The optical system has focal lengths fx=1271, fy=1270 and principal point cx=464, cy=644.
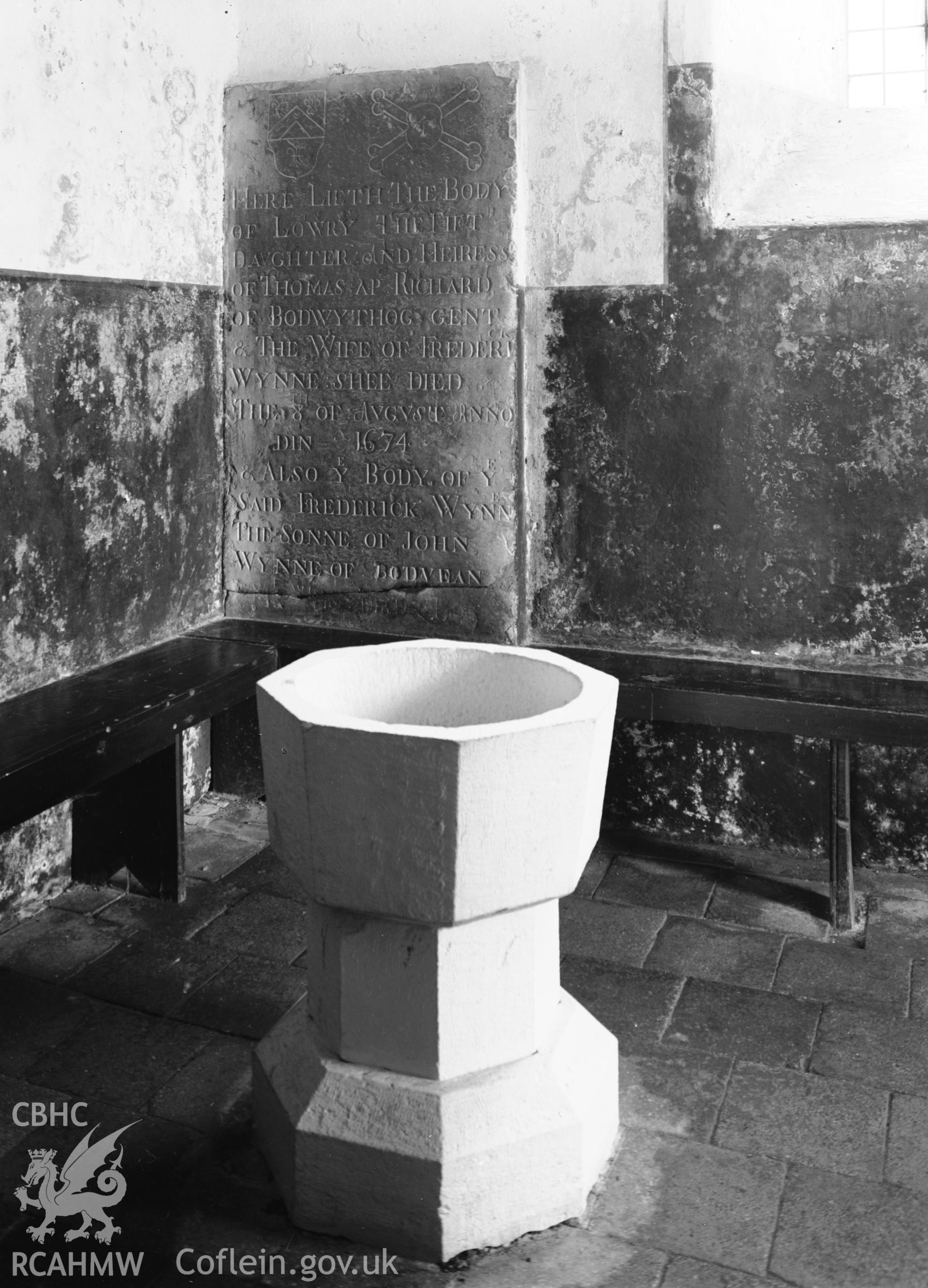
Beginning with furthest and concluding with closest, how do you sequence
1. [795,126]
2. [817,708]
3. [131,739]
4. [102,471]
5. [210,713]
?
[795,126] < [102,471] < [210,713] < [817,708] < [131,739]

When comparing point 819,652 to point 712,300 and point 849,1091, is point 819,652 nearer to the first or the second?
point 712,300

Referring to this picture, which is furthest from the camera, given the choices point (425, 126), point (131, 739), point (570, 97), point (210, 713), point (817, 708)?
point (425, 126)

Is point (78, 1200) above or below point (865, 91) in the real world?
below

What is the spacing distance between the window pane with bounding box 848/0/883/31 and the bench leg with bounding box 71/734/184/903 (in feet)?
11.0

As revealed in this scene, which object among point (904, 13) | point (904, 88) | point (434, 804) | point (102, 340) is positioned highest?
point (904, 13)

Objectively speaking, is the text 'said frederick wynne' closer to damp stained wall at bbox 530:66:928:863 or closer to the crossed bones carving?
the crossed bones carving

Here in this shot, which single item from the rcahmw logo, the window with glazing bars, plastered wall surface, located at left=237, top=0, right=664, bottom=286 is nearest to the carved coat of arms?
plastered wall surface, located at left=237, top=0, right=664, bottom=286

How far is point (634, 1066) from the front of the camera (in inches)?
118

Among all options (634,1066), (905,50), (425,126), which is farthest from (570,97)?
(634,1066)

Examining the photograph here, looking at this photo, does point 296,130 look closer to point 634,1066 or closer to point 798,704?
point 798,704

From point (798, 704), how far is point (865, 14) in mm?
2502

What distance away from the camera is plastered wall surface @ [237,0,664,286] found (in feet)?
13.2

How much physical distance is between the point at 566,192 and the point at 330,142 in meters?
0.84

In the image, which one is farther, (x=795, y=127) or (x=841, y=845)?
(x=795, y=127)
